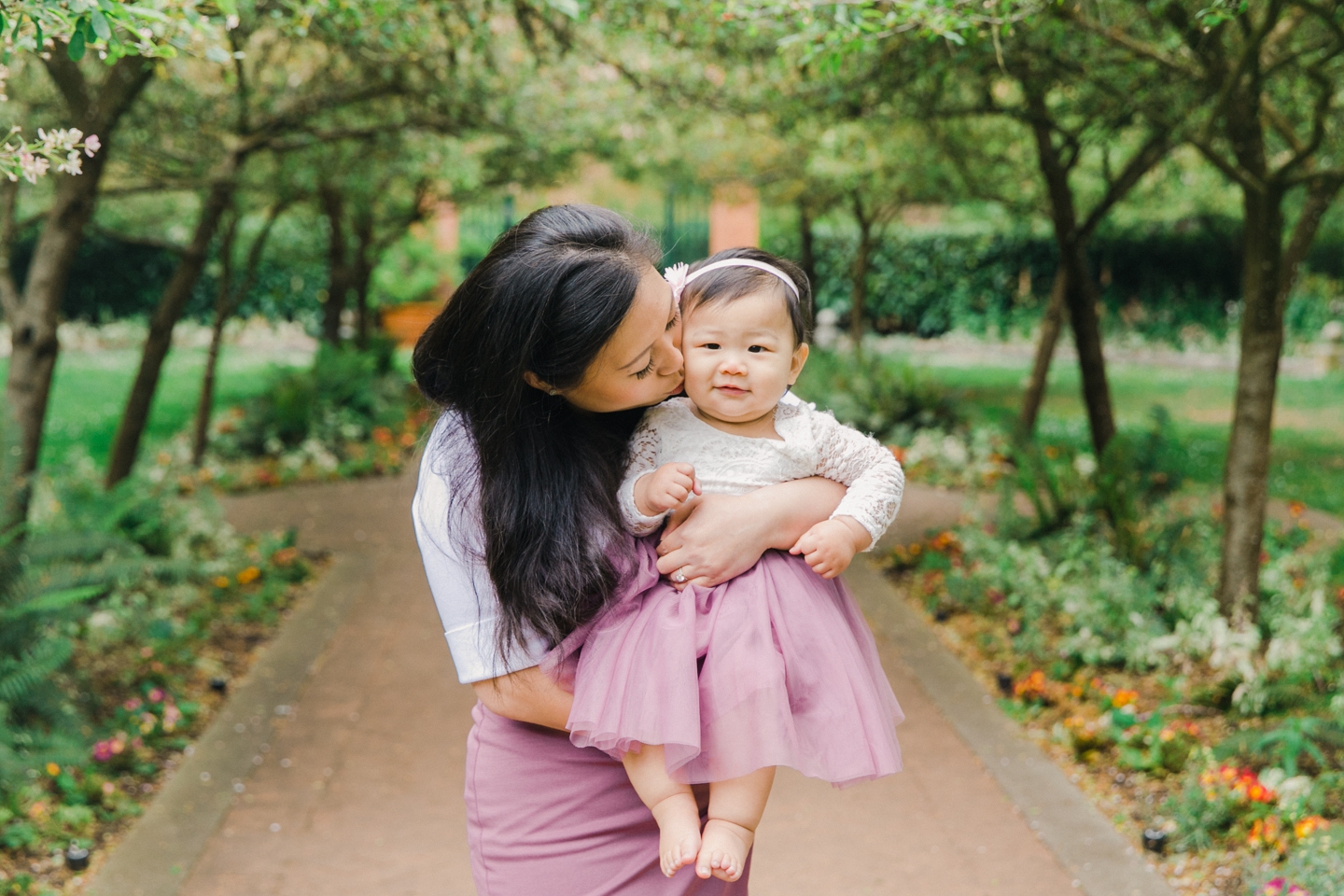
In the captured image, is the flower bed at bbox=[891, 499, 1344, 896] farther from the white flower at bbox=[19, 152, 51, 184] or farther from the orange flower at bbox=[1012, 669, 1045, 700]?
the white flower at bbox=[19, 152, 51, 184]

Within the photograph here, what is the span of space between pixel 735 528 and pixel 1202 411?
12.5m

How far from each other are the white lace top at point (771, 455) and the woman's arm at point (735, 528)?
58 mm

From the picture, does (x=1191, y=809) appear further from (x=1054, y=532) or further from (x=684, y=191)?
(x=684, y=191)

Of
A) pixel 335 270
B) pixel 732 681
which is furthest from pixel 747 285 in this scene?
pixel 335 270

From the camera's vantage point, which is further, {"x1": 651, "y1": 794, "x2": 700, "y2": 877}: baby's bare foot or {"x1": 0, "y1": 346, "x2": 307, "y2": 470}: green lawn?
{"x1": 0, "y1": 346, "x2": 307, "y2": 470}: green lawn

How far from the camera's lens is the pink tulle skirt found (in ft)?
5.26

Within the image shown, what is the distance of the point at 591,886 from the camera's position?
1.78 meters

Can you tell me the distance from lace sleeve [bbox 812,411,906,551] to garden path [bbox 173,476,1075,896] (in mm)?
2242

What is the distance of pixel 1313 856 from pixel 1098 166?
880cm

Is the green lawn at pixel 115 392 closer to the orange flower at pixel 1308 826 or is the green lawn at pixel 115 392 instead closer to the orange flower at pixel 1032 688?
the orange flower at pixel 1032 688

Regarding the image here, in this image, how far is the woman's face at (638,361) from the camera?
5.41 ft

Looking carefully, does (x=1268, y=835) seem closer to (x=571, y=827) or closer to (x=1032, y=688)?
(x=1032, y=688)

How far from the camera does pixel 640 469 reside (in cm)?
181

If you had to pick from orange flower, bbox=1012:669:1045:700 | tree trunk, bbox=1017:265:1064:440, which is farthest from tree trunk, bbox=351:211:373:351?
orange flower, bbox=1012:669:1045:700
